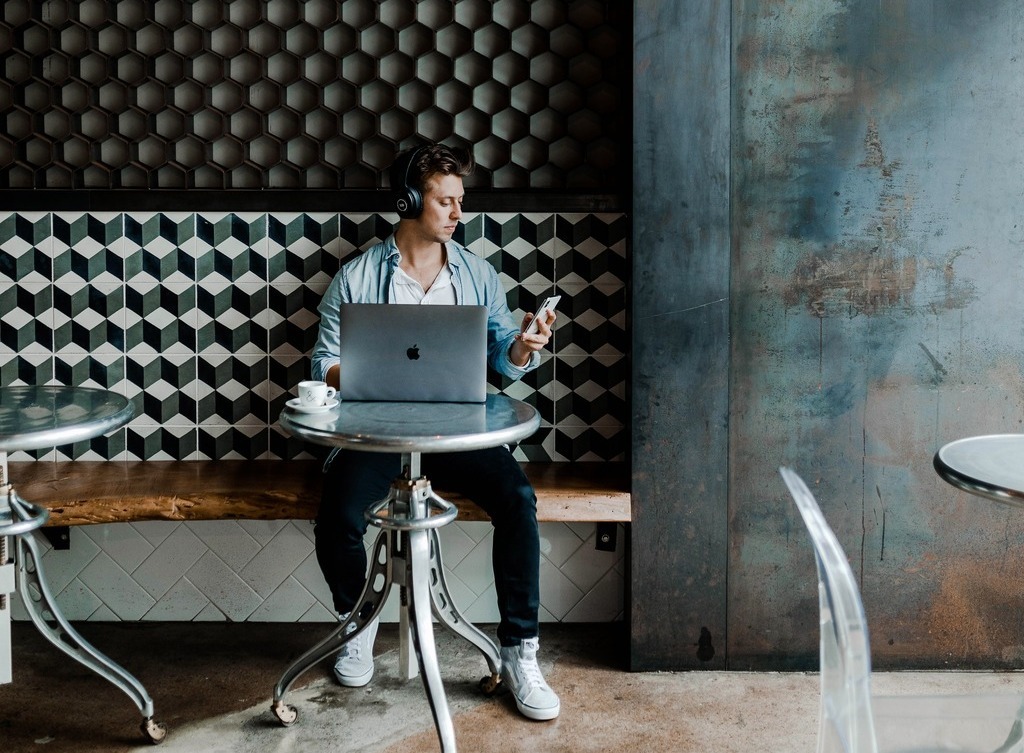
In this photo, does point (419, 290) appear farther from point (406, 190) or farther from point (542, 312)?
point (542, 312)

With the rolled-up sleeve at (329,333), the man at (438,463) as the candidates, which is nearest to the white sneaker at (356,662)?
the man at (438,463)

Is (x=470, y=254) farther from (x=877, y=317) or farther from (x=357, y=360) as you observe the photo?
(x=877, y=317)

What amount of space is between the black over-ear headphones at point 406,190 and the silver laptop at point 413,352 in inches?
23.5

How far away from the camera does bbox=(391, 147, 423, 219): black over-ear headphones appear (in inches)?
110

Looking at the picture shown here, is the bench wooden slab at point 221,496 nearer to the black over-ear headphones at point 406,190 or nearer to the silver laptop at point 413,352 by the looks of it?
the silver laptop at point 413,352

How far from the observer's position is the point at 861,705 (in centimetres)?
125

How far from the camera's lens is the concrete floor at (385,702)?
2.43 m

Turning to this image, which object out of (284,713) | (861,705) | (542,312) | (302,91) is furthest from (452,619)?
(302,91)

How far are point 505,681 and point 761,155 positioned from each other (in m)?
1.71

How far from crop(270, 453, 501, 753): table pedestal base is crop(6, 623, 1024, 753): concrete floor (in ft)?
0.49

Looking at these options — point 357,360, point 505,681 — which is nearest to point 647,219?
point 357,360

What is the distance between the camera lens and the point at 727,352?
276 centimetres

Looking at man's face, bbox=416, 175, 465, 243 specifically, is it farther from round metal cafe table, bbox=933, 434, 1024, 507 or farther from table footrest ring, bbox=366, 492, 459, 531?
round metal cafe table, bbox=933, 434, 1024, 507

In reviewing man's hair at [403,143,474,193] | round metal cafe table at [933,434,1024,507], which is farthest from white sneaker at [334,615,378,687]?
round metal cafe table at [933,434,1024,507]
